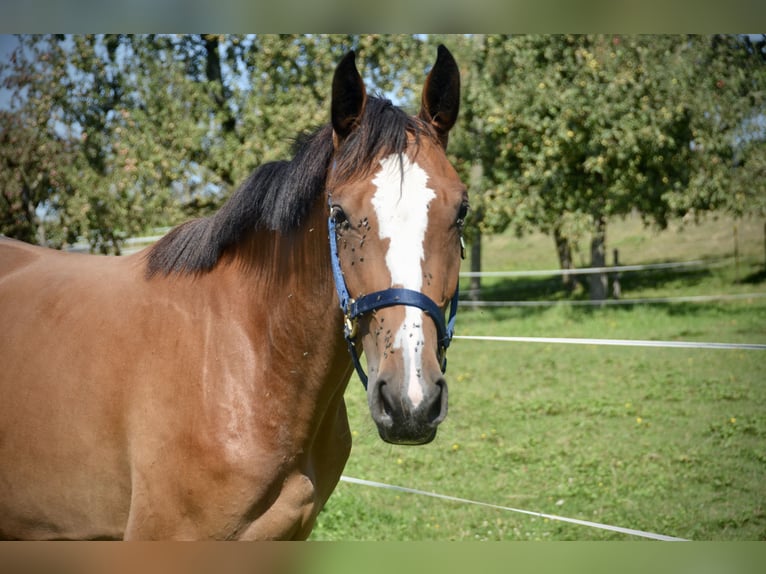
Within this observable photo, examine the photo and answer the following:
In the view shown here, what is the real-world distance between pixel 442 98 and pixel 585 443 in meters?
4.59

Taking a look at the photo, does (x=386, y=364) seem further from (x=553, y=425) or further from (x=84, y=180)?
(x=84, y=180)

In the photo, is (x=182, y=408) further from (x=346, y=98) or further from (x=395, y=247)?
(x=346, y=98)

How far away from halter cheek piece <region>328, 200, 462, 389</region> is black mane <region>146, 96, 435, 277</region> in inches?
7.9

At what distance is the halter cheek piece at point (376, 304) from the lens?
170 cm

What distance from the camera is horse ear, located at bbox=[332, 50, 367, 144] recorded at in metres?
1.96

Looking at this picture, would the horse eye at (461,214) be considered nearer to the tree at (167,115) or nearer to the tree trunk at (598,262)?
the tree at (167,115)

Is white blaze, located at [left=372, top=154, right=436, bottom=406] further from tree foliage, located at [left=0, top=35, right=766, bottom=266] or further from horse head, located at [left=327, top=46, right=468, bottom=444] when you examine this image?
tree foliage, located at [left=0, top=35, right=766, bottom=266]

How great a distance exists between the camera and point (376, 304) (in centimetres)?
173

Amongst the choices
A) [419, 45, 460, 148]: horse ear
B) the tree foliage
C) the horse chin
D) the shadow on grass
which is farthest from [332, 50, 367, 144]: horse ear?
the shadow on grass

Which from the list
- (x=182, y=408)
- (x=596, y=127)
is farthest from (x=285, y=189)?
(x=596, y=127)

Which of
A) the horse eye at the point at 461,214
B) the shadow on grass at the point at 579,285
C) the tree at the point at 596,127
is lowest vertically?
the shadow on grass at the point at 579,285

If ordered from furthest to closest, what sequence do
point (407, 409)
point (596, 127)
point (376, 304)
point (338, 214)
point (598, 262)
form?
point (598, 262), point (596, 127), point (338, 214), point (376, 304), point (407, 409)

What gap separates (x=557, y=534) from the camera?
13.0 feet

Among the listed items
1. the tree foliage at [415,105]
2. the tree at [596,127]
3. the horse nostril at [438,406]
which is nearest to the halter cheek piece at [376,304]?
the horse nostril at [438,406]
